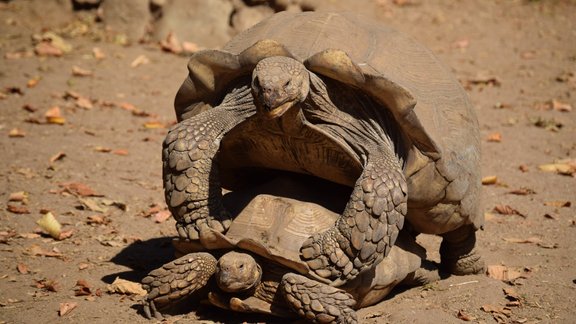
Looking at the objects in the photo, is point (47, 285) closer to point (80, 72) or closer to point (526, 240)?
point (526, 240)

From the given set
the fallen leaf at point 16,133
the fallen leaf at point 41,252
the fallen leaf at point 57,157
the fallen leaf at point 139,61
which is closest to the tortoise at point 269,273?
the fallen leaf at point 41,252

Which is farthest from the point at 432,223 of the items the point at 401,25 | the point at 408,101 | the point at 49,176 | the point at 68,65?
the point at 401,25

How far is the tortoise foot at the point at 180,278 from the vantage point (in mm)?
3904

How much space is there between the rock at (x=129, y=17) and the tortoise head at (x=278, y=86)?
6787mm

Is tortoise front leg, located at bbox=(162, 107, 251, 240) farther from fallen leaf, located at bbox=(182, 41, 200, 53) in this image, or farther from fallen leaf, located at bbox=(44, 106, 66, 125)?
fallen leaf, located at bbox=(182, 41, 200, 53)

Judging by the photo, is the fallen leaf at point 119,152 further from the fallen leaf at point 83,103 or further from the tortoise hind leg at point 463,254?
the tortoise hind leg at point 463,254

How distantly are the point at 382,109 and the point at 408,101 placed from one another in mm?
207

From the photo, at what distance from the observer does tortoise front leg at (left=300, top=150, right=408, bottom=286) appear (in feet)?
12.0

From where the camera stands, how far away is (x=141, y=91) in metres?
8.60

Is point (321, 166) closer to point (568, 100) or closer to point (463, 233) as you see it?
→ point (463, 233)

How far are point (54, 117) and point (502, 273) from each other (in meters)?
4.50

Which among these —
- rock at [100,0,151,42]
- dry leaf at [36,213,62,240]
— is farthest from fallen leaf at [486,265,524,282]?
rock at [100,0,151,42]

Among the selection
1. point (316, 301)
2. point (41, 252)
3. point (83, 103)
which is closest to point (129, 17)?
point (83, 103)

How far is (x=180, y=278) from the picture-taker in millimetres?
3910
